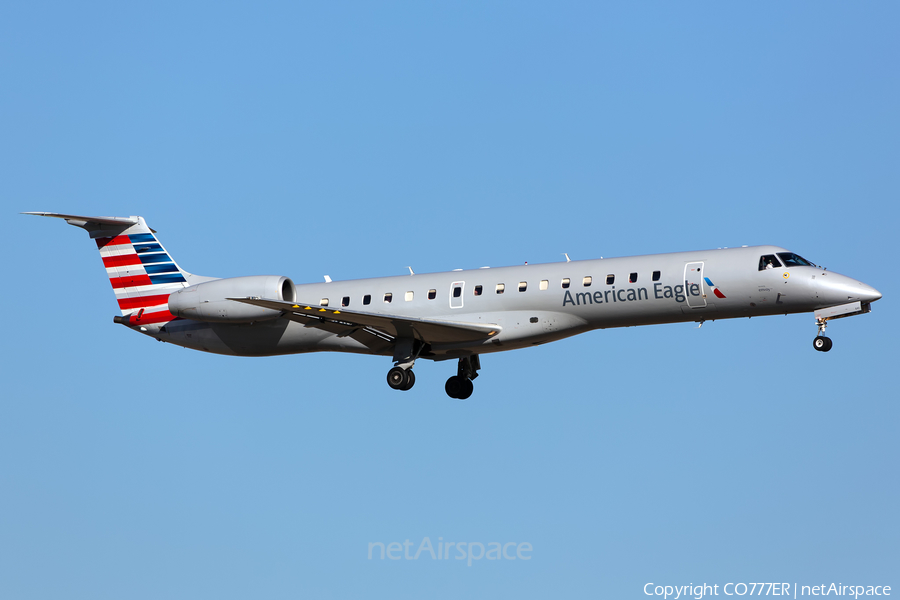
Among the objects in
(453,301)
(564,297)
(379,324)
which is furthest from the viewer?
(453,301)

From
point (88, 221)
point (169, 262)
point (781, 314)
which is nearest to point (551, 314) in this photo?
point (781, 314)

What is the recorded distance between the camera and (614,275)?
29.2 metres

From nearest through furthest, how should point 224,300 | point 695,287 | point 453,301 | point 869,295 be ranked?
1. point 869,295
2. point 695,287
3. point 453,301
4. point 224,300

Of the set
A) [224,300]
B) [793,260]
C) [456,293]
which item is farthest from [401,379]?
[793,260]

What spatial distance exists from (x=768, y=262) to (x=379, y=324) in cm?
1032

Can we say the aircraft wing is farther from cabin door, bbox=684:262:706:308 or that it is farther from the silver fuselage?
cabin door, bbox=684:262:706:308

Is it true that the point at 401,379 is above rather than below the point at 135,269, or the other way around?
below

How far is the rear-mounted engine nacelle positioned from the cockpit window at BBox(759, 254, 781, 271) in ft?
42.2

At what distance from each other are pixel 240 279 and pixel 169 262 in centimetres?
394

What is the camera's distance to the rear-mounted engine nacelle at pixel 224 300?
31.2 meters

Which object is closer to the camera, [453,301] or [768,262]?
[768,262]

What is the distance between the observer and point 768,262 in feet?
92.7

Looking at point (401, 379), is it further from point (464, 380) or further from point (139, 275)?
point (139, 275)

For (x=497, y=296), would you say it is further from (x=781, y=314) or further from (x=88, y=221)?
(x=88, y=221)
